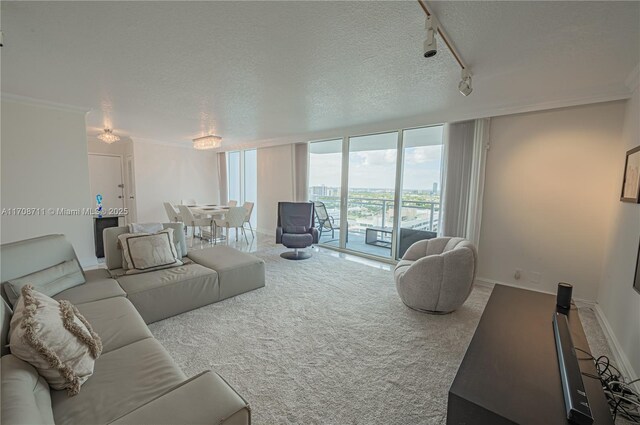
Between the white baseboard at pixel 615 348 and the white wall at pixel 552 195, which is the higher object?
the white wall at pixel 552 195

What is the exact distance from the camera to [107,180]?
22.7 ft

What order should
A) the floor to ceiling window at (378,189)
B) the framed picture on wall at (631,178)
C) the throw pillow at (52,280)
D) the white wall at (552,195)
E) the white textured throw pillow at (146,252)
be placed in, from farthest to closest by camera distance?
1. the floor to ceiling window at (378,189)
2. the white wall at (552,195)
3. the white textured throw pillow at (146,252)
4. the framed picture on wall at (631,178)
5. the throw pillow at (52,280)

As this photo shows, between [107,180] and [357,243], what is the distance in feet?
22.0

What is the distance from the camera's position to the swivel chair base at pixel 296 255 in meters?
4.64

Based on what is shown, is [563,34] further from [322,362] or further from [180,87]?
[180,87]

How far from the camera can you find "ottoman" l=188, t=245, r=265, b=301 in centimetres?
295

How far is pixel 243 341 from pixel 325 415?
3.22ft

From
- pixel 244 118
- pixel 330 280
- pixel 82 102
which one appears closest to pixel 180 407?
pixel 330 280

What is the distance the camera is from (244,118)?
4.18 meters

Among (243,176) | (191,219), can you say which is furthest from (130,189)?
(243,176)

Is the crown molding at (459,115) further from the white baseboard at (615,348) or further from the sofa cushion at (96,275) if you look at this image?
the sofa cushion at (96,275)

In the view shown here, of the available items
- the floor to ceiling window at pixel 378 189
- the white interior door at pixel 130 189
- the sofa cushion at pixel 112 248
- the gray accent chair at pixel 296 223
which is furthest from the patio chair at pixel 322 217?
the white interior door at pixel 130 189

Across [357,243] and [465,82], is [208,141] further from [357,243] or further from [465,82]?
[465,82]

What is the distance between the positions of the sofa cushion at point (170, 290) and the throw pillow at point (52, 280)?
34 centimetres
